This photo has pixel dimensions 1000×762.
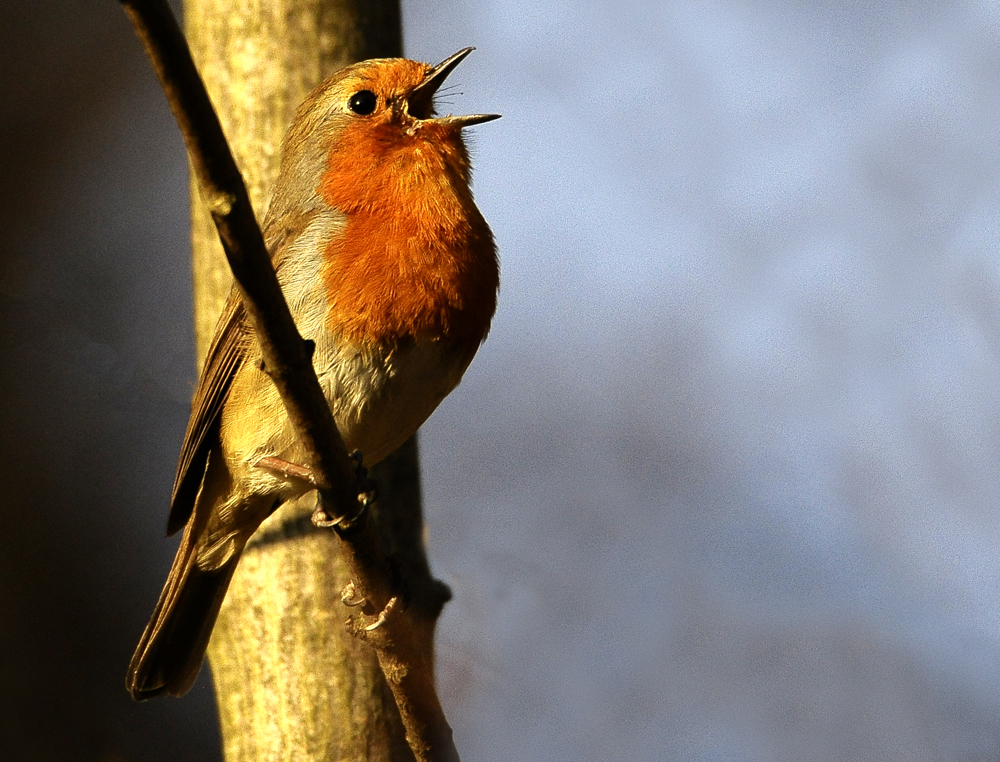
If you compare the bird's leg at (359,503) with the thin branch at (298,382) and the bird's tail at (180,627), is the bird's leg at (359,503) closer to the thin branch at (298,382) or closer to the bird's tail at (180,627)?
the thin branch at (298,382)

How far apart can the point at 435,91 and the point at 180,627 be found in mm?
1759

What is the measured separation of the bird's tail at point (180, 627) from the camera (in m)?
3.23

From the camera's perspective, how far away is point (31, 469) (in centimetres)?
439

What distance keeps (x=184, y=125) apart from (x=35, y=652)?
3147mm

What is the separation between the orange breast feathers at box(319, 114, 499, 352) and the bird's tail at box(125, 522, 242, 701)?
0.98 m

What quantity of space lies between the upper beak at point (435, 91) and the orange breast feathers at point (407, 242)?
0.05 meters

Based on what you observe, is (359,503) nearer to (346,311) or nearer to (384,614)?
(384,614)

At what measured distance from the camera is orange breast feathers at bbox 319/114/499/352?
8.91 feet

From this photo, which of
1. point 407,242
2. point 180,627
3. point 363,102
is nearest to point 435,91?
point 363,102

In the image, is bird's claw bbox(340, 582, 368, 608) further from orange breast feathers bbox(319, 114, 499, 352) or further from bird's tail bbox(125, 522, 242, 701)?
bird's tail bbox(125, 522, 242, 701)

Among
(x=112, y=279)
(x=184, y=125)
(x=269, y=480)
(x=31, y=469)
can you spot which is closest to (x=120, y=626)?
(x=31, y=469)

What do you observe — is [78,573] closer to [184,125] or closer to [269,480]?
[269,480]

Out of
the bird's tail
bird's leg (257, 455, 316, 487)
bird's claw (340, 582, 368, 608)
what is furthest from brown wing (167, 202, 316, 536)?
bird's claw (340, 582, 368, 608)

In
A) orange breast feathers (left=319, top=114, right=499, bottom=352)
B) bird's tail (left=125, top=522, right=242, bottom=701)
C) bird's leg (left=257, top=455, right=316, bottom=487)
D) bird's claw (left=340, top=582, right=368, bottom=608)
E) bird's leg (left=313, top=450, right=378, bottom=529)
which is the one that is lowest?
bird's tail (left=125, top=522, right=242, bottom=701)
